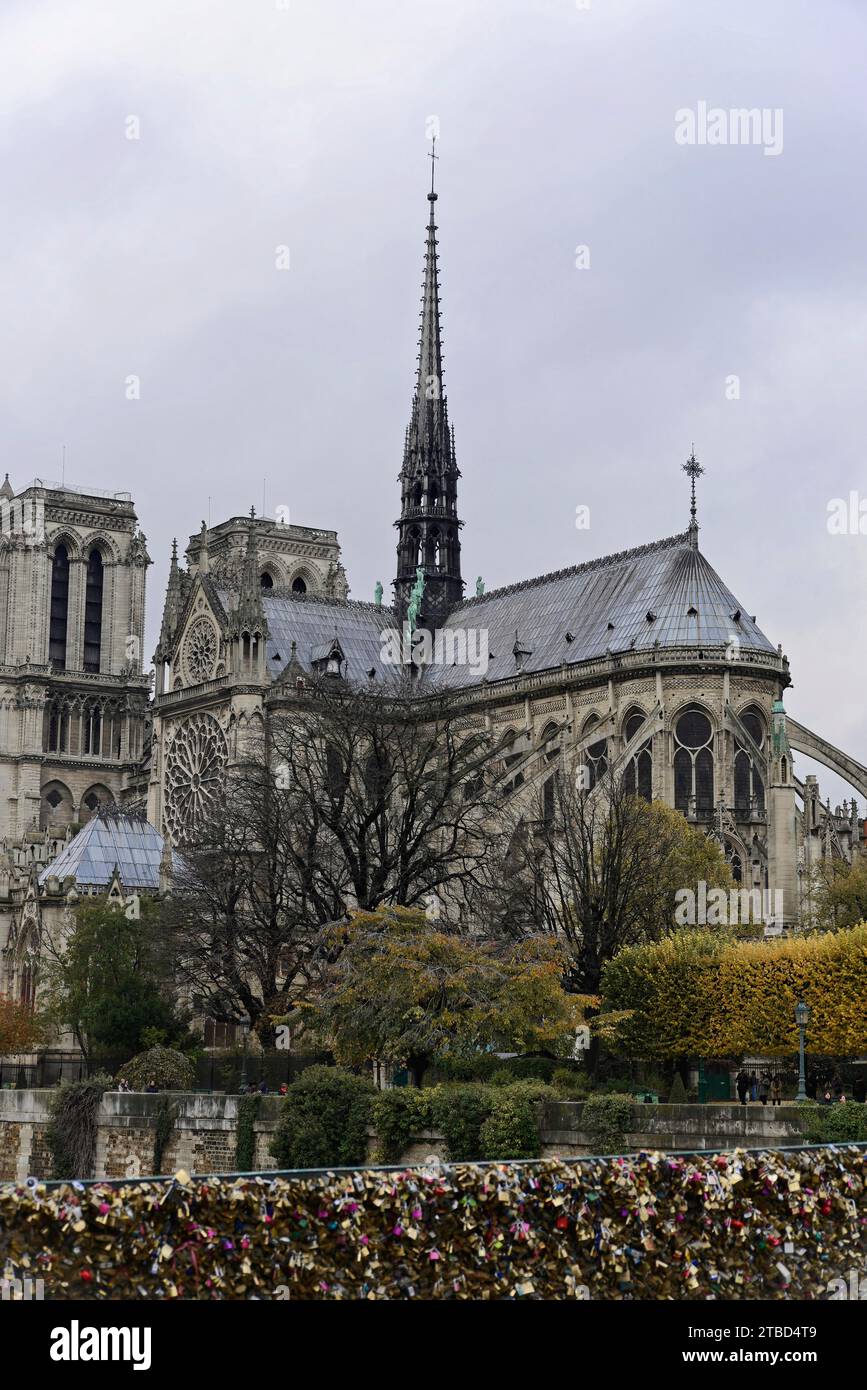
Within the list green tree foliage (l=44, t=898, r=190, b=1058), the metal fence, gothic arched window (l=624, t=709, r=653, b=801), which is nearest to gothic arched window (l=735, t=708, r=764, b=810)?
gothic arched window (l=624, t=709, r=653, b=801)

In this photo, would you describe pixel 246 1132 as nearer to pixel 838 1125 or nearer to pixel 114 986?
pixel 838 1125

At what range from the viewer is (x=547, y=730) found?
81.2 metres

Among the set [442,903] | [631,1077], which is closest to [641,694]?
[442,903]

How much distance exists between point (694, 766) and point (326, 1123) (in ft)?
116

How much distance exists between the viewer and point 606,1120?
127ft

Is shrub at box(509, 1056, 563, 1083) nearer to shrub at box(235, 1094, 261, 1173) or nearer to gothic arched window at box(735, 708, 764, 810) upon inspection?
shrub at box(235, 1094, 261, 1173)

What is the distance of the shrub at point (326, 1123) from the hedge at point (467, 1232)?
57.5 ft

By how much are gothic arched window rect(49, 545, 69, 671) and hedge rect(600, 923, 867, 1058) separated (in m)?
74.3

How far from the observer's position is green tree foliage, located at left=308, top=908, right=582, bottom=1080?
45438mm

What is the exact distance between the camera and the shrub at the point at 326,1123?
137 feet

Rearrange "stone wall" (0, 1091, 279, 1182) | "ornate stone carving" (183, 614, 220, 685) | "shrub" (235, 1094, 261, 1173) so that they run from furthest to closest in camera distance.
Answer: "ornate stone carving" (183, 614, 220, 685)
"stone wall" (0, 1091, 279, 1182)
"shrub" (235, 1094, 261, 1173)

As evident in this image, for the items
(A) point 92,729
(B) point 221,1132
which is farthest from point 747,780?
(A) point 92,729

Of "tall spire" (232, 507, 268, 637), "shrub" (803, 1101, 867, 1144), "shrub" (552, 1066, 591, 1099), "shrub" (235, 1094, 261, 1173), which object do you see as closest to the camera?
"shrub" (803, 1101, 867, 1144)

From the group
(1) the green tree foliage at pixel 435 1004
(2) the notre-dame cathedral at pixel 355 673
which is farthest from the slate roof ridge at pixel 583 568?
(1) the green tree foliage at pixel 435 1004
